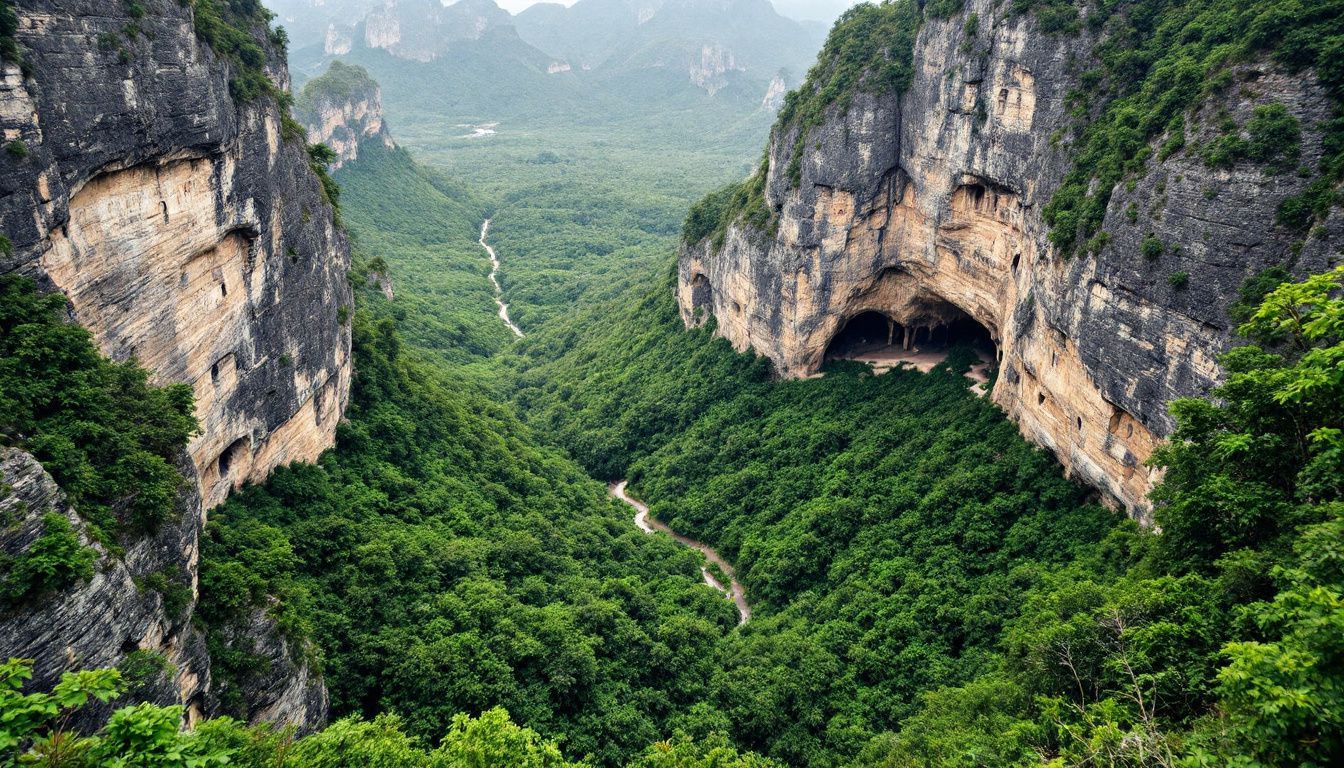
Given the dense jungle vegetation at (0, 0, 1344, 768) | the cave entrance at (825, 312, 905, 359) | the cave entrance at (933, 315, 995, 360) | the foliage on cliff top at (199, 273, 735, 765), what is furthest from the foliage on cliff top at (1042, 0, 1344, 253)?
the foliage on cliff top at (199, 273, 735, 765)

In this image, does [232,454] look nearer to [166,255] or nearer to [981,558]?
[166,255]

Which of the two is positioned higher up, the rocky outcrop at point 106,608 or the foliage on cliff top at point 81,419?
the foliage on cliff top at point 81,419

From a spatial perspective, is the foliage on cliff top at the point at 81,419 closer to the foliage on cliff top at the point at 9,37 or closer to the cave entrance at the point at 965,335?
the foliage on cliff top at the point at 9,37

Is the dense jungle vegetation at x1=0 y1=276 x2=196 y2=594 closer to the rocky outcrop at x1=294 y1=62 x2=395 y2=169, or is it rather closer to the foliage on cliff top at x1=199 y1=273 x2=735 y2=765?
the foliage on cliff top at x1=199 y1=273 x2=735 y2=765

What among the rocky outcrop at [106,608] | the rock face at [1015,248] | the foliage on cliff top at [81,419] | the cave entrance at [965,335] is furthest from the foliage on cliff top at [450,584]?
the cave entrance at [965,335]

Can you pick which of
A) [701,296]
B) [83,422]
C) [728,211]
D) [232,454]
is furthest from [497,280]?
[83,422]
